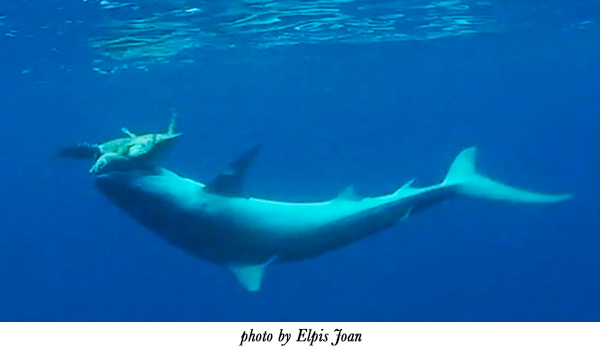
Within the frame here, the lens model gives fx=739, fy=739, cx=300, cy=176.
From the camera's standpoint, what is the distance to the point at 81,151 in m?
9.23

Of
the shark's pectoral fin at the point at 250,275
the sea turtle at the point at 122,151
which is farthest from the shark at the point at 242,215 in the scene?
the sea turtle at the point at 122,151

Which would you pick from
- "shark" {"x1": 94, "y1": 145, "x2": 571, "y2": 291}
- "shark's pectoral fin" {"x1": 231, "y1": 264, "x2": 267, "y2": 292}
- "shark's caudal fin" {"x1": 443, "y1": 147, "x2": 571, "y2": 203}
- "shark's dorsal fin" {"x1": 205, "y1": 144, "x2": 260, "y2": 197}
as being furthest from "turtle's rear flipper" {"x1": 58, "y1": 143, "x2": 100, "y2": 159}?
"shark's caudal fin" {"x1": 443, "y1": 147, "x2": 571, "y2": 203}

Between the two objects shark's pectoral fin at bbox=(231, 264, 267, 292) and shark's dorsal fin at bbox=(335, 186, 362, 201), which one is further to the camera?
shark's dorsal fin at bbox=(335, 186, 362, 201)

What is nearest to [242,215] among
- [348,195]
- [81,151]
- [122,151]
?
[348,195]

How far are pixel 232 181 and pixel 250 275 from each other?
139cm

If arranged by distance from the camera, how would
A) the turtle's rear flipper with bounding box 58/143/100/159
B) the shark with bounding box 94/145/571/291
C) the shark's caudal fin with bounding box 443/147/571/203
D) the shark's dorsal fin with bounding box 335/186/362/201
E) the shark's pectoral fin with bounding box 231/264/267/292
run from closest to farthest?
1. the turtle's rear flipper with bounding box 58/143/100/159
2. the shark with bounding box 94/145/571/291
3. the shark's pectoral fin with bounding box 231/264/267/292
4. the shark's dorsal fin with bounding box 335/186/362/201
5. the shark's caudal fin with bounding box 443/147/571/203

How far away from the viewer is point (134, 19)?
59.9ft

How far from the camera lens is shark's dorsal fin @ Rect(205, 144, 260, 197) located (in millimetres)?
9438

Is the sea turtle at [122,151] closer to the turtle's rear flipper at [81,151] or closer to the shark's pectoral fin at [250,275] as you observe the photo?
the turtle's rear flipper at [81,151]

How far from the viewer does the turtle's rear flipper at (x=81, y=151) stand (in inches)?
359

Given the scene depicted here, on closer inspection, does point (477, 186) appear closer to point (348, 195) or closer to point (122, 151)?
point (348, 195)

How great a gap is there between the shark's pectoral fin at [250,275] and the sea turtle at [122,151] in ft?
6.76

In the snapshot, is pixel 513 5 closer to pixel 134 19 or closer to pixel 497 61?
pixel 134 19

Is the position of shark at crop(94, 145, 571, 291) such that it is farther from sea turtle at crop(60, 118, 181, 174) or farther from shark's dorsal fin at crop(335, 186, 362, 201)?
sea turtle at crop(60, 118, 181, 174)
